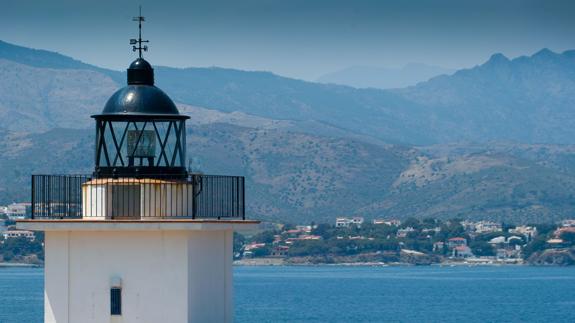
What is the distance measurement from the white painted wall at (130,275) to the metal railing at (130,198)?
201 mm

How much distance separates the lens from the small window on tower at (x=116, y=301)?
11.9m

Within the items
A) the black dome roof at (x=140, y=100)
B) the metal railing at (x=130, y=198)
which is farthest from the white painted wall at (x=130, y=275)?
the black dome roof at (x=140, y=100)

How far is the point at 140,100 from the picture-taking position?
40.6ft

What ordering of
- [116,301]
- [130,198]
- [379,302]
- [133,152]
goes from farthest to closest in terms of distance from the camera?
[379,302] < [133,152] < [130,198] < [116,301]

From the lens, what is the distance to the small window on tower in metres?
11.9

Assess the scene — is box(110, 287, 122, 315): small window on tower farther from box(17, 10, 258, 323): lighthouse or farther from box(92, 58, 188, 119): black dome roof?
box(92, 58, 188, 119): black dome roof

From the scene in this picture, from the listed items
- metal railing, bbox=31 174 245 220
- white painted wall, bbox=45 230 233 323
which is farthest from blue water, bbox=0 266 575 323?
white painted wall, bbox=45 230 233 323

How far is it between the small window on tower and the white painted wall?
3cm

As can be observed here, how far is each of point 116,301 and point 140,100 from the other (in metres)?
1.67

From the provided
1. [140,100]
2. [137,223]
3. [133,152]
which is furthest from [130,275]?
[140,100]

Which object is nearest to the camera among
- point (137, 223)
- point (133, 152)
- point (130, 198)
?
point (137, 223)

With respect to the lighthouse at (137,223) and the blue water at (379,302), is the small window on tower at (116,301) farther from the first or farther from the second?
the blue water at (379,302)

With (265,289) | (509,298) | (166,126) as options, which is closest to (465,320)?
(509,298)

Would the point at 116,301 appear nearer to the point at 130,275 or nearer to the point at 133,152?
the point at 130,275
